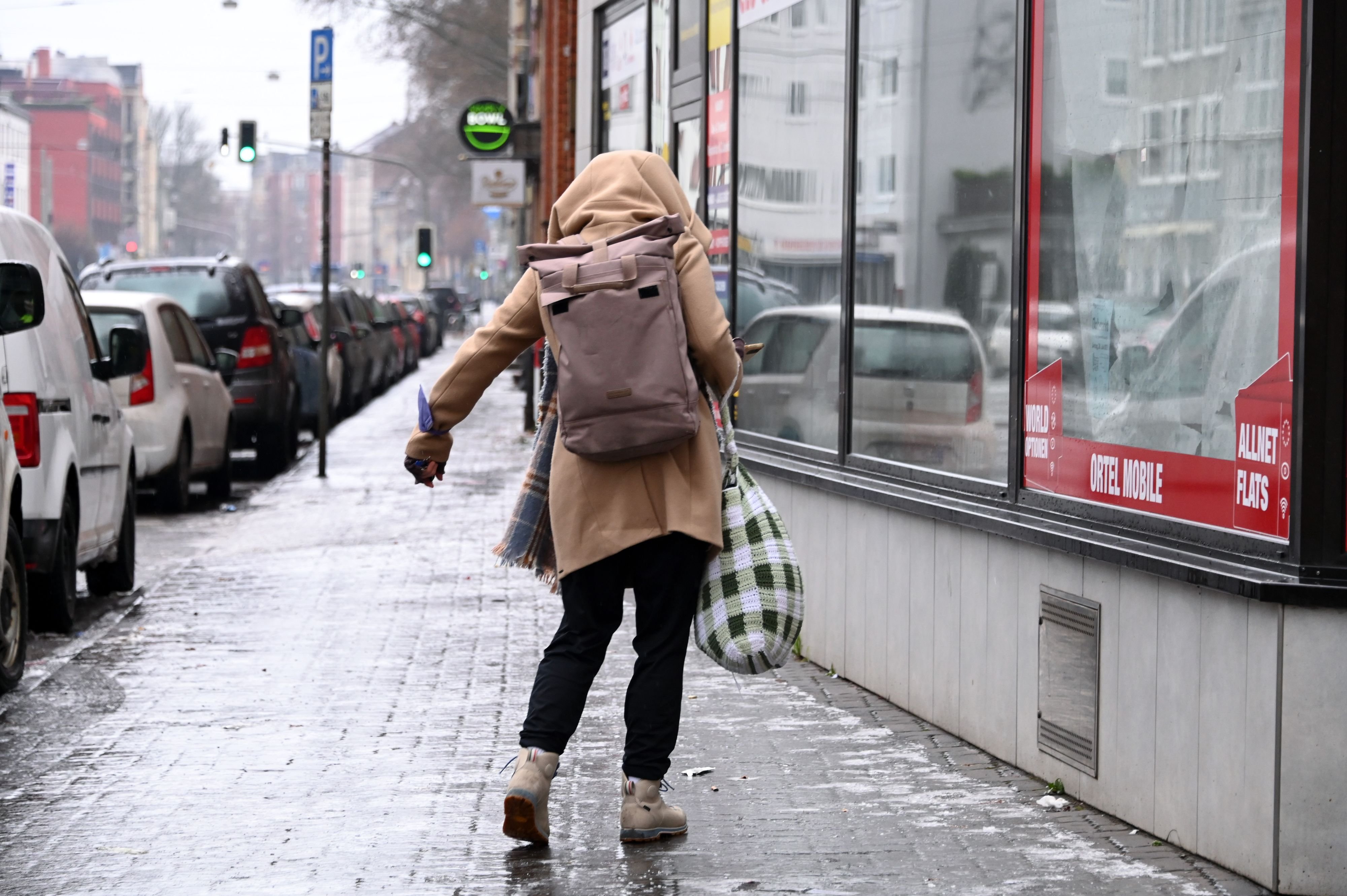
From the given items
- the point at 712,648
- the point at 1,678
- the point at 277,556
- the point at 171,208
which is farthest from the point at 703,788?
the point at 171,208

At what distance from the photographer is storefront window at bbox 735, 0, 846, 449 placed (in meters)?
8.16

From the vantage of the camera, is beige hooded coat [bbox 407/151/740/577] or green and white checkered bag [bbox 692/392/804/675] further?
green and white checkered bag [bbox 692/392/804/675]

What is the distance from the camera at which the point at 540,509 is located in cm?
518

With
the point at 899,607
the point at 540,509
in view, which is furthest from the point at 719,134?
the point at 540,509

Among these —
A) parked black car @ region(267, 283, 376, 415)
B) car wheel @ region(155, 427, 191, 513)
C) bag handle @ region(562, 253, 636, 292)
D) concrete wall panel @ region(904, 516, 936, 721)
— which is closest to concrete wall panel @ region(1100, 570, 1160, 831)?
concrete wall panel @ region(904, 516, 936, 721)

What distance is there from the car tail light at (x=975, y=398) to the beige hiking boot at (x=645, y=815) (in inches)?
81.5

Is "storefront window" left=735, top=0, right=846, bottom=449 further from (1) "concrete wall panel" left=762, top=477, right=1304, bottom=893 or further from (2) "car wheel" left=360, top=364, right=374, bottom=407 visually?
(2) "car wheel" left=360, top=364, right=374, bottom=407

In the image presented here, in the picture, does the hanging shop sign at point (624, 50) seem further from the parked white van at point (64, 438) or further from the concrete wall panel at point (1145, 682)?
the concrete wall panel at point (1145, 682)

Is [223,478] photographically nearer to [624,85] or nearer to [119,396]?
[119,396]

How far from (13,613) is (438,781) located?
8.48ft

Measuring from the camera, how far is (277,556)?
38.0ft

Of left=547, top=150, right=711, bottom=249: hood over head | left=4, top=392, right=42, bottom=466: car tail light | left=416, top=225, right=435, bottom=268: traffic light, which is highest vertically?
left=416, top=225, right=435, bottom=268: traffic light

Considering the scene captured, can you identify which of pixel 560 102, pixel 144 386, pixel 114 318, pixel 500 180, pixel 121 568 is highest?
pixel 560 102

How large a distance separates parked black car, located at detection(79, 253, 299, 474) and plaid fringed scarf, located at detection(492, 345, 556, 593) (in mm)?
11756
